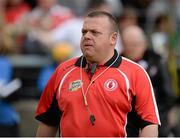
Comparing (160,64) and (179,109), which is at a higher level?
(160,64)

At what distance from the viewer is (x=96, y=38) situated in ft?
19.6

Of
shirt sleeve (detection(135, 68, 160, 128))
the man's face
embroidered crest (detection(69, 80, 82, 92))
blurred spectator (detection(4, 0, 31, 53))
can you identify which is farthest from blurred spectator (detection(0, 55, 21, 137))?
shirt sleeve (detection(135, 68, 160, 128))

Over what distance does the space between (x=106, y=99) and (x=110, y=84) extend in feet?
0.45

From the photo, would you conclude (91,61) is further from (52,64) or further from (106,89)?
(52,64)

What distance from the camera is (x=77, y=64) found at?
243 inches

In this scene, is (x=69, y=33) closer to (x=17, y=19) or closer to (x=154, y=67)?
(x=17, y=19)

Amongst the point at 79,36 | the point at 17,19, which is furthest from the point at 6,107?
the point at 17,19

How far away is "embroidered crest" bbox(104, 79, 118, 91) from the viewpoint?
5885 mm

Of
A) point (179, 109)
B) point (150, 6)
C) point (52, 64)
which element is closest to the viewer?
point (52, 64)

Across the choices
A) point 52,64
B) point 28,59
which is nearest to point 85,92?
point 52,64

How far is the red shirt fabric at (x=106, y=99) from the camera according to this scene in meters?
5.86

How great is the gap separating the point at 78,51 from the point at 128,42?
192 centimetres

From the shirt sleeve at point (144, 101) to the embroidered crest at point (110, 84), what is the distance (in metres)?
0.17

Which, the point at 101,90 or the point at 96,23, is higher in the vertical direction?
the point at 96,23
